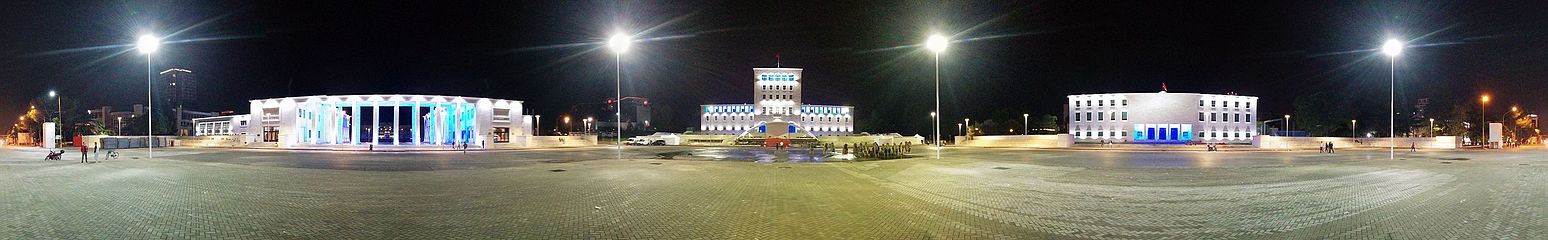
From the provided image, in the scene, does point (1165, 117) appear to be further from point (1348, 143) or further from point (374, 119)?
point (374, 119)

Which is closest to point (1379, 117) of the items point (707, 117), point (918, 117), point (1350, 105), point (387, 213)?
point (1350, 105)

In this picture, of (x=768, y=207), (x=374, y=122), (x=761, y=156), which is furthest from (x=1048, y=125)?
(x=768, y=207)

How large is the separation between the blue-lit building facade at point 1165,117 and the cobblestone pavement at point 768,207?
67483 mm

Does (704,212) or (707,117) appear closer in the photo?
(704,212)

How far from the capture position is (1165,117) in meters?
80.1

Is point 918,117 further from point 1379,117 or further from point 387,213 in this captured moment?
point 387,213

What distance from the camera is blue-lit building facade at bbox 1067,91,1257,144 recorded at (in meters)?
80.0

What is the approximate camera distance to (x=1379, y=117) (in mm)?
77188

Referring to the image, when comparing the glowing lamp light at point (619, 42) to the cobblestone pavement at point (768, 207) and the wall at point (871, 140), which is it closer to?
the cobblestone pavement at point (768, 207)

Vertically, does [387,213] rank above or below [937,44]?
below

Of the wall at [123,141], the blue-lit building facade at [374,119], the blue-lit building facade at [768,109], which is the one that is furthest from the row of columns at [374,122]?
the blue-lit building facade at [768,109]

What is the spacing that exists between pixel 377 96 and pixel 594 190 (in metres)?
51.0

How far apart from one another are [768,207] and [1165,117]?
3267 inches

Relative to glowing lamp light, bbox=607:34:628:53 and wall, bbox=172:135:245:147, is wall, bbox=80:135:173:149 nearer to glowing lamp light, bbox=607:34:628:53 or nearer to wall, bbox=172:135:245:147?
wall, bbox=172:135:245:147
